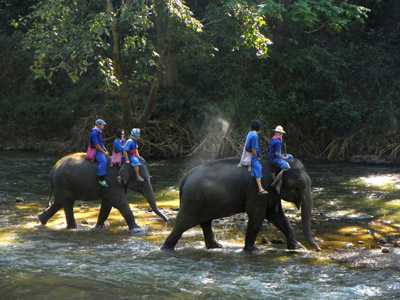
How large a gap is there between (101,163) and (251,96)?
11.8 m

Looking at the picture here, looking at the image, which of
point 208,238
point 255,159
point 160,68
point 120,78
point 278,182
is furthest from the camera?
point 120,78

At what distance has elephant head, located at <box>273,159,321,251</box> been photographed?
866cm

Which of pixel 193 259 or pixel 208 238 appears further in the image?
Result: pixel 208 238

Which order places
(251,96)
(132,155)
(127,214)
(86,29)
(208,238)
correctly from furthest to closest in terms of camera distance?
(251,96) → (86,29) → (132,155) → (127,214) → (208,238)

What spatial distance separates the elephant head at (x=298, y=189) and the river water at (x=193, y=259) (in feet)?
1.19

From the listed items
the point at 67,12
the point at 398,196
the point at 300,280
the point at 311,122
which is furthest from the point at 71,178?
the point at 311,122

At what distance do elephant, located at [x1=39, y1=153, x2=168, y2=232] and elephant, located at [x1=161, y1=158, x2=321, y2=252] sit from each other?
5.77 feet

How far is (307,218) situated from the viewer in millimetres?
8664

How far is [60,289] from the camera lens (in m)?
6.99

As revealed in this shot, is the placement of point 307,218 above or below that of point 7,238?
above

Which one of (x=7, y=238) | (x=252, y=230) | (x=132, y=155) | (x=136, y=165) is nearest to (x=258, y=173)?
(x=252, y=230)

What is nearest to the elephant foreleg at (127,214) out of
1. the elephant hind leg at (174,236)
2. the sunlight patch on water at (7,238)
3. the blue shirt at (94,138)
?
the blue shirt at (94,138)

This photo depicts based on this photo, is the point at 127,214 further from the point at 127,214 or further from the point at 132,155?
the point at 132,155

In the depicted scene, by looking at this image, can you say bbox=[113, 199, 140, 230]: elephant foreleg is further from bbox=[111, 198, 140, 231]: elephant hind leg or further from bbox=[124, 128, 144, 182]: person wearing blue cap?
bbox=[124, 128, 144, 182]: person wearing blue cap
